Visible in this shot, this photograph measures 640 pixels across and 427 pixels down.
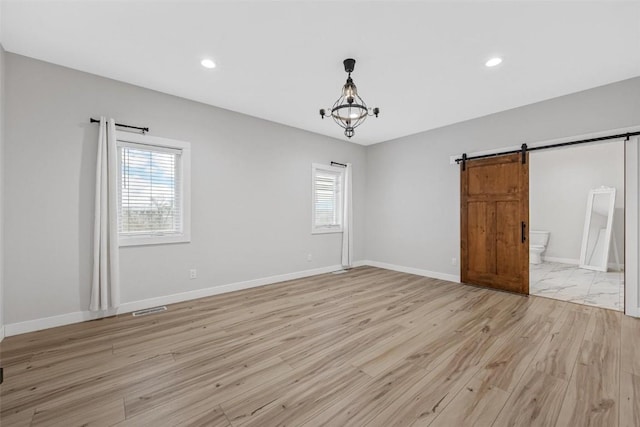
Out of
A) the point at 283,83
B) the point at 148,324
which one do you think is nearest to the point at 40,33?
the point at 283,83

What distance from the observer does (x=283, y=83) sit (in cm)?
338

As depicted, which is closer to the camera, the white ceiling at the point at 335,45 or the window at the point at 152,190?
the white ceiling at the point at 335,45

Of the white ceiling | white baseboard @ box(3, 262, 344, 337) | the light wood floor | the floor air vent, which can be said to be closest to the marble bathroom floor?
the light wood floor

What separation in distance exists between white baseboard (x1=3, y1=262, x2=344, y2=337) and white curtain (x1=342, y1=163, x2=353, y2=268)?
3.69ft

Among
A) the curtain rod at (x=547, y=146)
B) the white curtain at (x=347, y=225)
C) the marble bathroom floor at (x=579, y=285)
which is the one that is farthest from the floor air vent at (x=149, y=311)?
the marble bathroom floor at (x=579, y=285)

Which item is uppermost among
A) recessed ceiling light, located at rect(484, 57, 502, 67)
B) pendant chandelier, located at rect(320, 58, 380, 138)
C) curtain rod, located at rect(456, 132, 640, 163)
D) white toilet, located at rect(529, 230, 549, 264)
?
recessed ceiling light, located at rect(484, 57, 502, 67)

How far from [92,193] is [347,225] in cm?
430

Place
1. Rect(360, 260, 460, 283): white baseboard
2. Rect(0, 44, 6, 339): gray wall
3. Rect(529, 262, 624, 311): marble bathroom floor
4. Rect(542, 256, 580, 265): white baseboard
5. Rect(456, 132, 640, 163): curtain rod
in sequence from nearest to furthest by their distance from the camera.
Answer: Rect(0, 44, 6, 339): gray wall < Rect(456, 132, 640, 163): curtain rod < Rect(529, 262, 624, 311): marble bathroom floor < Rect(360, 260, 460, 283): white baseboard < Rect(542, 256, 580, 265): white baseboard

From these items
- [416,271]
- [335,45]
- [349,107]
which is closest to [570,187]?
[416,271]

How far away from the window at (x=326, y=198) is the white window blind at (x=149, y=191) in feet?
8.20

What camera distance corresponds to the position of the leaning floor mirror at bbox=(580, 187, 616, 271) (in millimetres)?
5441

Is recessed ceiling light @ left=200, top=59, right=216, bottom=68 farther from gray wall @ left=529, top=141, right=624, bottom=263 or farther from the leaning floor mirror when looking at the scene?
the leaning floor mirror

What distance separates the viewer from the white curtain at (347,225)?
19.2 ft

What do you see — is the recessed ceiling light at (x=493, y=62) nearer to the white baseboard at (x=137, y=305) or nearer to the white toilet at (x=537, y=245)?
the white baseboard at (x=137, y=305)
